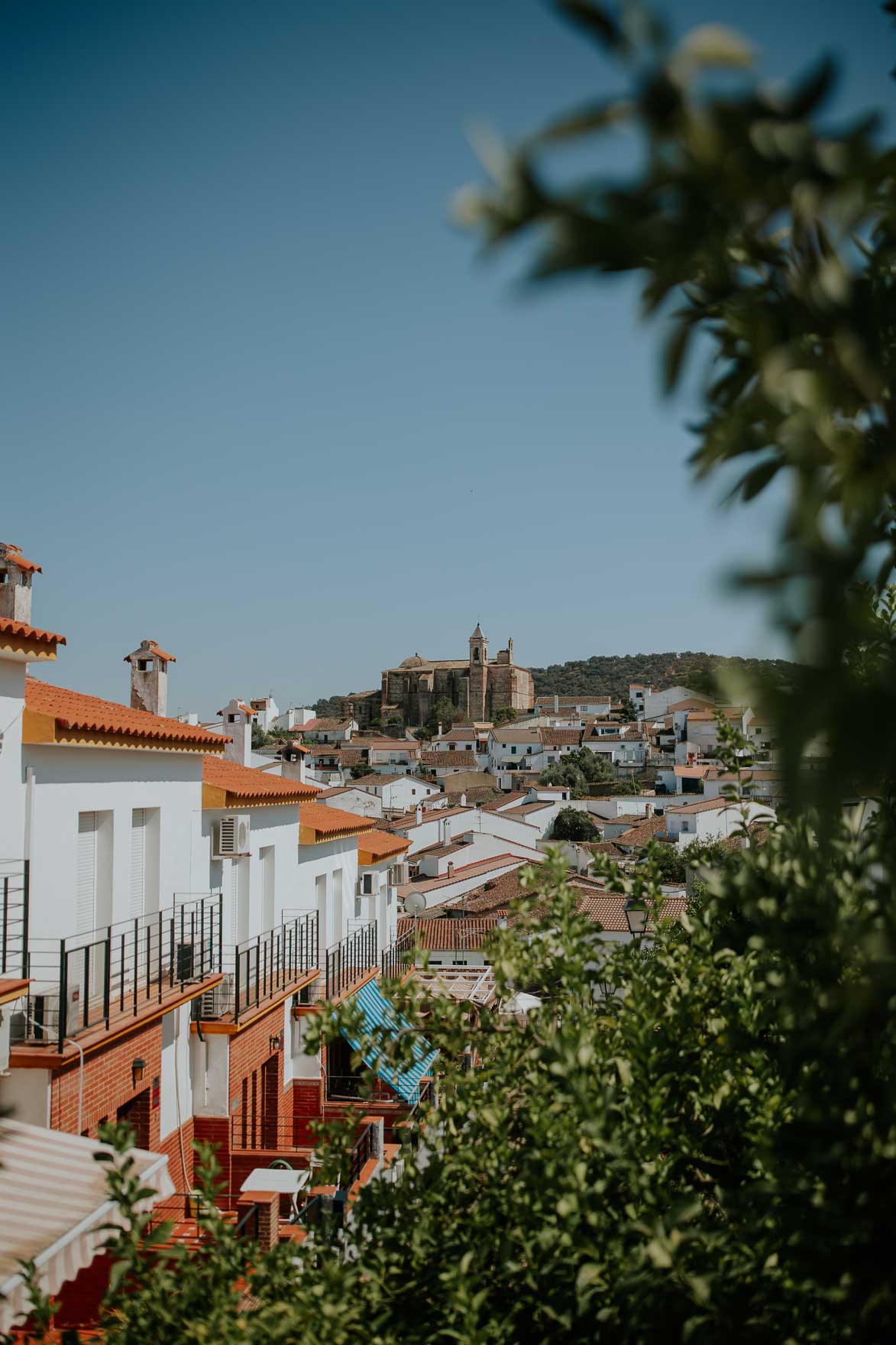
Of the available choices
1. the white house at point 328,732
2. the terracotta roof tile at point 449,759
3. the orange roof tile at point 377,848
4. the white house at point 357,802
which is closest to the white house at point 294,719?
the white house at point 328,732

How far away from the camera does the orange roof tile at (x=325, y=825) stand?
61.3 feet

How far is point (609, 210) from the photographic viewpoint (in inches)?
56.1

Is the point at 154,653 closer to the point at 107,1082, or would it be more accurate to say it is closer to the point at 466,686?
the point at 107,1082

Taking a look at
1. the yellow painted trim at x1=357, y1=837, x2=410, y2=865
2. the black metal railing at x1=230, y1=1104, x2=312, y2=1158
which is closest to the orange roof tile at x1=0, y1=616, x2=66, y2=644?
the black metal railing at x1=230, y1=1104, x2=312, y2=1158

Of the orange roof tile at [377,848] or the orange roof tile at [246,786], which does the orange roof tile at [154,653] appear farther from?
the orange roof tile at [377,848]

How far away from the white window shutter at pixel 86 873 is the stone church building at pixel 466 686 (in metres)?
159

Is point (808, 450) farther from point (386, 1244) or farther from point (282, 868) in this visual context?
point (282, 868)

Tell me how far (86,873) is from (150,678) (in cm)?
575

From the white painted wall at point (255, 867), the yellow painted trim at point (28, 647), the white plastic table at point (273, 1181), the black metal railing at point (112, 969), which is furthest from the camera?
the white painted wall at point (255, 867)

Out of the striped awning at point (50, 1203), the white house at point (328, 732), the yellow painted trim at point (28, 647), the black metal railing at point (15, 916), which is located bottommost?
the striped awning at point (50, 1203)

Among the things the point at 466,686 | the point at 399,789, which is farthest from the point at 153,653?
the point at 466,686

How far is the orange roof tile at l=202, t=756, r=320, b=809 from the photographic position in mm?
14500

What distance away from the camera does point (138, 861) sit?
1259cm

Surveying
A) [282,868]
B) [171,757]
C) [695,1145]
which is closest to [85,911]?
[171,757]
